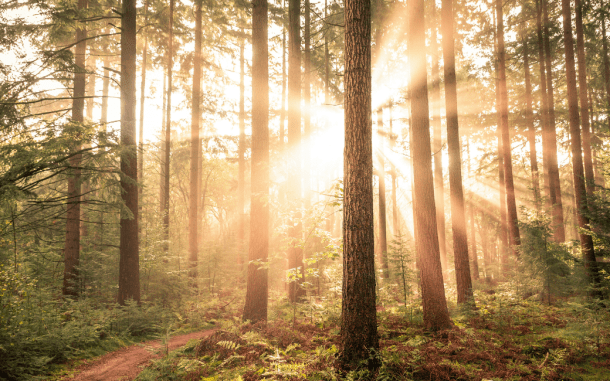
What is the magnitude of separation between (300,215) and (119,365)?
232 inches

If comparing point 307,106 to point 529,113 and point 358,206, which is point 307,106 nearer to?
point 358,206

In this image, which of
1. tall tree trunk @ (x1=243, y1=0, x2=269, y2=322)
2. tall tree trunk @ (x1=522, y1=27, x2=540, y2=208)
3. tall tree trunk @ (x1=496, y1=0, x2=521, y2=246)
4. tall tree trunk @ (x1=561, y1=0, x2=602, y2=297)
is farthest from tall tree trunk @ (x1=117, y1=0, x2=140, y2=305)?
tall tree trunk @ (x1=522, y1=27, x2=540, y2=208)

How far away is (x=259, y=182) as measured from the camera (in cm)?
800

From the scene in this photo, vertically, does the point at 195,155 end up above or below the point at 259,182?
above

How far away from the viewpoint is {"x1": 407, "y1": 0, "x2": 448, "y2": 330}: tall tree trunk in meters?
6.70

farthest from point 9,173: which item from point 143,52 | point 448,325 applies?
point 143,52

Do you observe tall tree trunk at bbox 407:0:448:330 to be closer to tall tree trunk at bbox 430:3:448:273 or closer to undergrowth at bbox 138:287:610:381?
undergrowth at bbox 138:287:610:381

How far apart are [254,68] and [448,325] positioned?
8.64m

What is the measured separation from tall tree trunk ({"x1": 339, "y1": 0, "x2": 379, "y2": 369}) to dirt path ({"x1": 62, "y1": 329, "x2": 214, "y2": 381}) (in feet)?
12.7

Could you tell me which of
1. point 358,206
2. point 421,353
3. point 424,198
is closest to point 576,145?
point 424,198

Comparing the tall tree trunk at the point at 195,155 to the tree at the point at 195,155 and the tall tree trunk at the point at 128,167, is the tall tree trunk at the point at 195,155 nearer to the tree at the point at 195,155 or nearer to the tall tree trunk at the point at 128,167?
the tree at the point at 195,155

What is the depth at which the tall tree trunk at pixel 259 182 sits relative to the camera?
7672 millimetres

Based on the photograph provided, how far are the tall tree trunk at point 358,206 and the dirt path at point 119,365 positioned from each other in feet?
12.7

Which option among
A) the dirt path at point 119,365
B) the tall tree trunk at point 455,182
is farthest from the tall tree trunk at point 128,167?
the tall tree trunk at point 455,182
